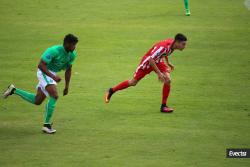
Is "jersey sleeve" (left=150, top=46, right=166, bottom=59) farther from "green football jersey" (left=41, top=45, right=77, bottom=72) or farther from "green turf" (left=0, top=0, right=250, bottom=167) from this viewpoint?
"green football jersey" (left=41, top=45, right=77, bottom=72)

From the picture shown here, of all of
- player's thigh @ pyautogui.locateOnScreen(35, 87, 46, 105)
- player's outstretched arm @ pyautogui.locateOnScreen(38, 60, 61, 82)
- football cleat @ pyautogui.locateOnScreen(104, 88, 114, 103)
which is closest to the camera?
player's outstretched arm @ pyautogui.locateOnScreen(38, 60, 61, 82)

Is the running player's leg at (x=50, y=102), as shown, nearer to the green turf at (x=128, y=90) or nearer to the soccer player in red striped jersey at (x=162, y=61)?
the green turf at (x=128, y=90)

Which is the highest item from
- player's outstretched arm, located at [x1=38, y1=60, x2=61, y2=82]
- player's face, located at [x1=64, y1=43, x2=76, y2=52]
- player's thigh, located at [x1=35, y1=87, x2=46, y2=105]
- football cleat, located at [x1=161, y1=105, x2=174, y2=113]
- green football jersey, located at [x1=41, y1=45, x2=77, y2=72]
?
player's face, located at [x1=64, y1=43, x2=76, y2=52]

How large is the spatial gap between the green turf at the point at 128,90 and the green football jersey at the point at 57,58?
51.5 inches

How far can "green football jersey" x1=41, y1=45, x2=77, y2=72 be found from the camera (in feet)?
39.0

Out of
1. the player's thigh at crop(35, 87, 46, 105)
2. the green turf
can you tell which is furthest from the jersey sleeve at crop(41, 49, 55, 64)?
the green turf

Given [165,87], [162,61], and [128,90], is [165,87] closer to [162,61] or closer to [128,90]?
[162,61]

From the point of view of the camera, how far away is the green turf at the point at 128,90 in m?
11.0

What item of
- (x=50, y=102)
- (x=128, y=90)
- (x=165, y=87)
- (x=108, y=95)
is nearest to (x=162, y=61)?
(x=165, y=87)

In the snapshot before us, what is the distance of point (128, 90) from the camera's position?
53.1 ft

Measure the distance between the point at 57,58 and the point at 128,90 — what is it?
4.48m

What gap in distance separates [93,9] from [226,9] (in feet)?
20.1

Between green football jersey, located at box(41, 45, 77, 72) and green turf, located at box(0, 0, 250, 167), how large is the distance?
51.5 inches

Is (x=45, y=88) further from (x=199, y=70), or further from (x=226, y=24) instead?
(x=226, y=24)
